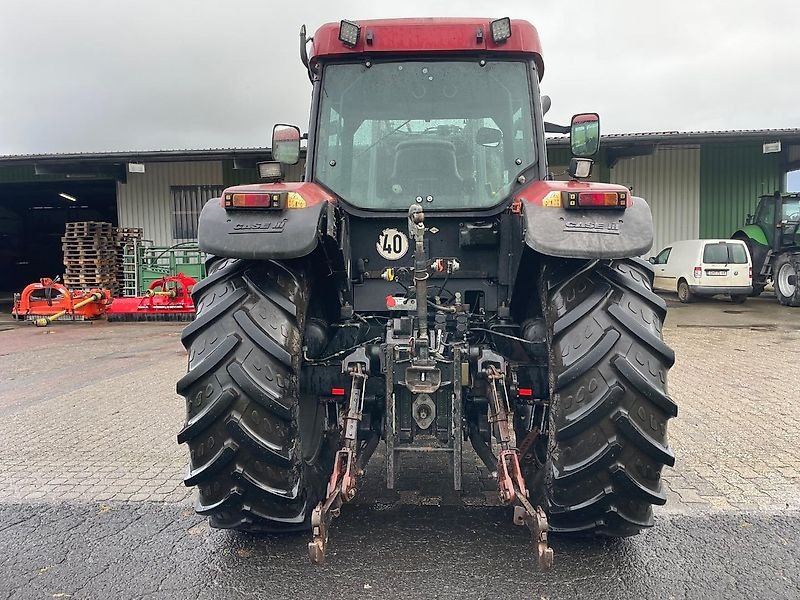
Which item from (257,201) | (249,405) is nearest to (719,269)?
(257,201)

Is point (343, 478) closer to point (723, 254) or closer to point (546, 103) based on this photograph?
point (546, 103)

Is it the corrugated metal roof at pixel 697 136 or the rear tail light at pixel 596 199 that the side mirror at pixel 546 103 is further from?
the corrugated metal roof at pixel 697 136

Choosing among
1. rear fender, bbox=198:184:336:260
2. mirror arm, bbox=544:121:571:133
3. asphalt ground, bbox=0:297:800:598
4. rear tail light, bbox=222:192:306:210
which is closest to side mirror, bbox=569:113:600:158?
mirror arm, bbox=544:121:571:133

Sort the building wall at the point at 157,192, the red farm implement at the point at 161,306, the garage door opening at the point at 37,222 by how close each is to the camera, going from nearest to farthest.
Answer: the red farm implement at the point at 161,306, the building wall at the point at 157,192, the garage door opening at the point at 37,222

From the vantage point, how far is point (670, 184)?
18.1 meters

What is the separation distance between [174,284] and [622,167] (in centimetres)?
1297

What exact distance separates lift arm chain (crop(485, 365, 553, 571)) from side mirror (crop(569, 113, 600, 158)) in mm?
1723

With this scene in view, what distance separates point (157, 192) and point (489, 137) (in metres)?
16.9

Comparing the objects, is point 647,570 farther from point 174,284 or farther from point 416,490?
point 174,284

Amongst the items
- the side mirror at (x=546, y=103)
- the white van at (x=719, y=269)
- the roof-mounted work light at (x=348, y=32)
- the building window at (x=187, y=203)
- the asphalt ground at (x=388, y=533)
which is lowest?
the asphalt ground at (x=388, y=533)

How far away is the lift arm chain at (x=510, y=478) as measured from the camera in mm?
2115

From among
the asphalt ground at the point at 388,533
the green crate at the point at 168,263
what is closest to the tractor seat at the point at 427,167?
the asphalt ground at the point at 388,533

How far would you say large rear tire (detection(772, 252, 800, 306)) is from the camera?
48.9 ft

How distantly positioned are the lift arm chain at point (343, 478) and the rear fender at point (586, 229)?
967 millimetres
